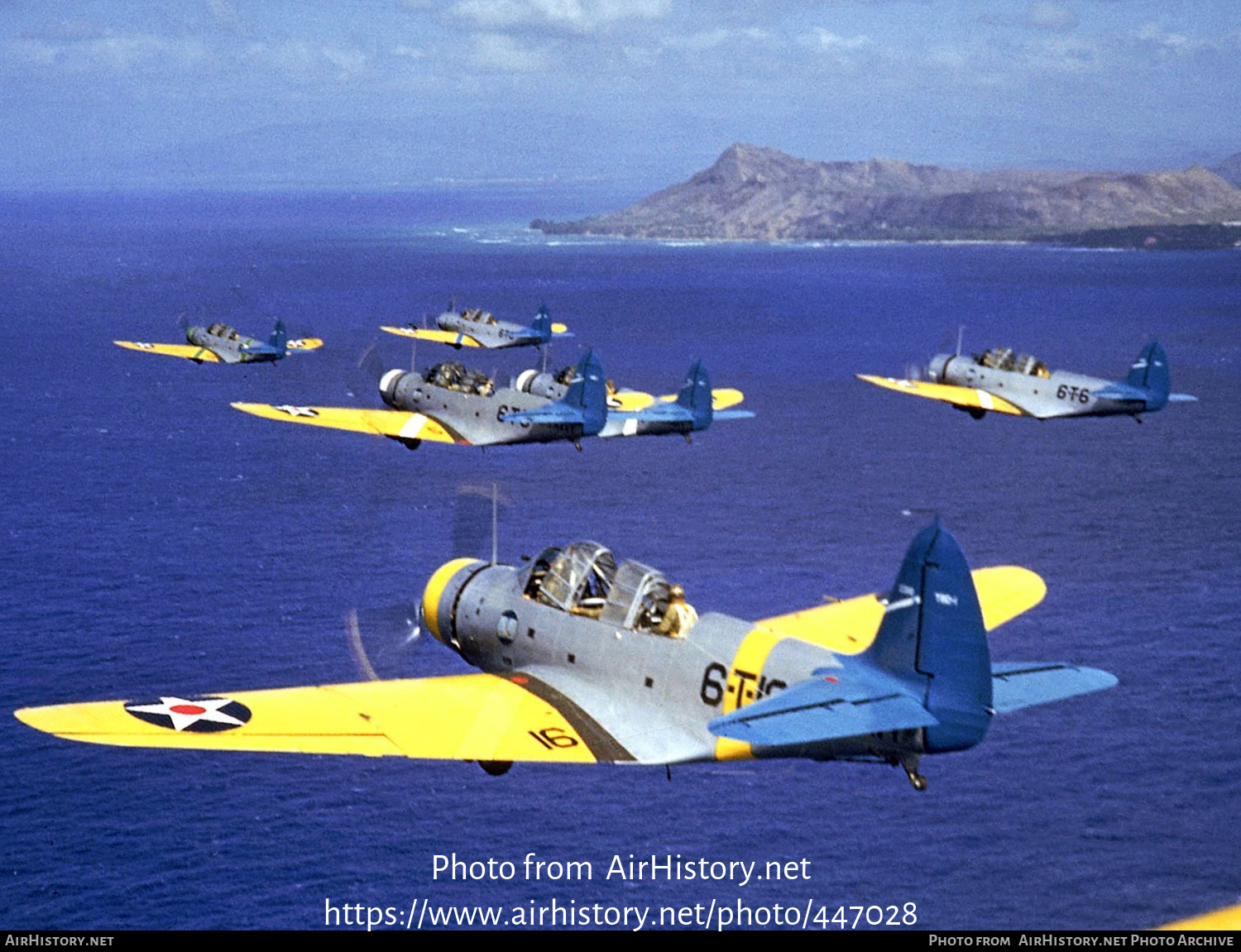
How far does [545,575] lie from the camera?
35406 millimetres

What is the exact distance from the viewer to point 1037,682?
95.2 feet

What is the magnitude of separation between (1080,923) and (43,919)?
38.0 meters

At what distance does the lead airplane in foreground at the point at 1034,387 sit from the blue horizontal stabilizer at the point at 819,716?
4979 centimetres

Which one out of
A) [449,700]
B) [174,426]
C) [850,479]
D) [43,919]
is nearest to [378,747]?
[449,700]

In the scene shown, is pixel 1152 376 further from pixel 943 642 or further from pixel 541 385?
pixel 943 642

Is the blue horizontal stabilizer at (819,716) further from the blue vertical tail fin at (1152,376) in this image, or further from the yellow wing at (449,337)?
the yellow wing at (449,337)

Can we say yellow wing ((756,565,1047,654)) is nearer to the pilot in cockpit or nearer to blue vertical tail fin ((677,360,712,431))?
the pilot in cockpit

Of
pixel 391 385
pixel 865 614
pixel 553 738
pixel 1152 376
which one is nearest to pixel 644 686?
pixel 553 738

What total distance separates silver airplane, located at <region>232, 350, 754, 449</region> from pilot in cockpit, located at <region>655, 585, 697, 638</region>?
120ft

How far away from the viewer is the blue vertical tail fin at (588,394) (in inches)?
2751

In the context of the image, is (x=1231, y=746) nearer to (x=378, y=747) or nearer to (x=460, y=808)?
(x=460, y=808)

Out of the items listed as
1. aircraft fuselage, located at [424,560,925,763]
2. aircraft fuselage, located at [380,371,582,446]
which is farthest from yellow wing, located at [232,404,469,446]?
aircraft fuselage, located at [424,560,925,763]

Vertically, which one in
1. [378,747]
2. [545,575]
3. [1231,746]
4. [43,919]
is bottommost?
[43,919]

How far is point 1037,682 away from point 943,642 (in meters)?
2.55
